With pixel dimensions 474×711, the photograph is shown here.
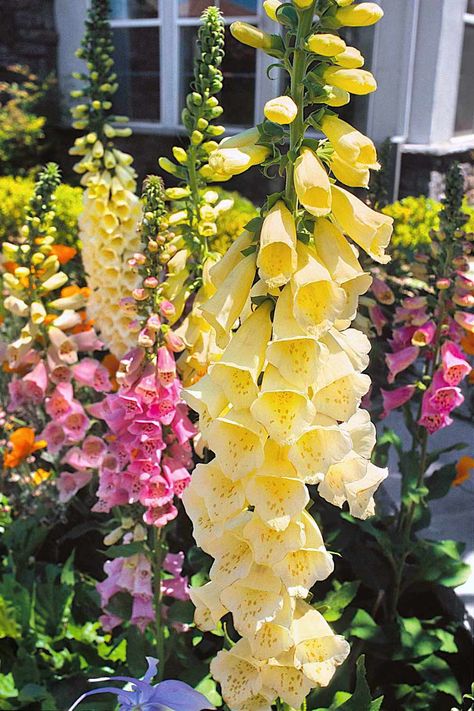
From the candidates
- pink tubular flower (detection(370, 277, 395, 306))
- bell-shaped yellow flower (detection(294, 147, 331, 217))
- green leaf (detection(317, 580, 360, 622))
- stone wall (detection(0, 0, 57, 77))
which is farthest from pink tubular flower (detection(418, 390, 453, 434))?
stone wall (detection(0, 0, 57, 77))

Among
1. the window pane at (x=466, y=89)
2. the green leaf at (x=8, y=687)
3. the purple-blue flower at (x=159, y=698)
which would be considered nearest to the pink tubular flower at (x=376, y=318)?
the purple-blue flower at (x=159, y=698)

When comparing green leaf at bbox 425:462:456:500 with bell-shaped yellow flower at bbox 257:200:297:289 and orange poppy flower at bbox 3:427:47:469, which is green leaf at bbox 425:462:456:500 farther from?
bell-shaped yellow flower at bbox 257:200:297:289

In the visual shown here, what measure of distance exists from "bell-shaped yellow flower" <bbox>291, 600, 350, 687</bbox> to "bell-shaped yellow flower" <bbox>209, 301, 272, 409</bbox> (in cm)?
44

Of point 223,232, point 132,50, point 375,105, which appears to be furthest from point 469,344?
point 132,50

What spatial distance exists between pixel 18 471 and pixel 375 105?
550cm

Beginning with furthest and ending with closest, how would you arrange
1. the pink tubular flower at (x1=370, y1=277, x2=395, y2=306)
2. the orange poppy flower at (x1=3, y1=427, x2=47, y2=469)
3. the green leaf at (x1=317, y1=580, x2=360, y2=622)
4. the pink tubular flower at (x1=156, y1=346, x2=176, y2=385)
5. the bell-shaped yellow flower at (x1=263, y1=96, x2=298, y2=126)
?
the orange poppy flower at (x1=3, y1=427, x2=47, y2=469) < the pink tubular flower at (x1=370, y1=277, x2=395, y2=306) < the green leaf at (x1=317, y1=580, x2=360, y2=622) < the pink tubular flower at (x1=156, y1=346, x2=176, y2=385) < the bell-shaped yellow flower at (x1=263, y1=96, x2=298, y2=126)

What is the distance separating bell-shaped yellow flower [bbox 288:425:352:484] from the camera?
4.09ft

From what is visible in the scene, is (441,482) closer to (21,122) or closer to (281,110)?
(281,110)

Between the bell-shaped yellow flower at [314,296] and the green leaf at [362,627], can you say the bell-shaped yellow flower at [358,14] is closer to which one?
the bell-shaped yellow flower at [314,296]

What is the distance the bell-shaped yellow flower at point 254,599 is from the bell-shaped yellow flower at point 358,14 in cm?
94

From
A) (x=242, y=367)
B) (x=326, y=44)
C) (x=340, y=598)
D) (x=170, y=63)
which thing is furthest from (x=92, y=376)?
(x=170, y=63)

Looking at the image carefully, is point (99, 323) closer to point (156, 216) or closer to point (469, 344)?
point (156, 216)

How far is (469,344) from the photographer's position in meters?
2.44

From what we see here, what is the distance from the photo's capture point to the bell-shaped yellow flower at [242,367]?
1267 millimetres
